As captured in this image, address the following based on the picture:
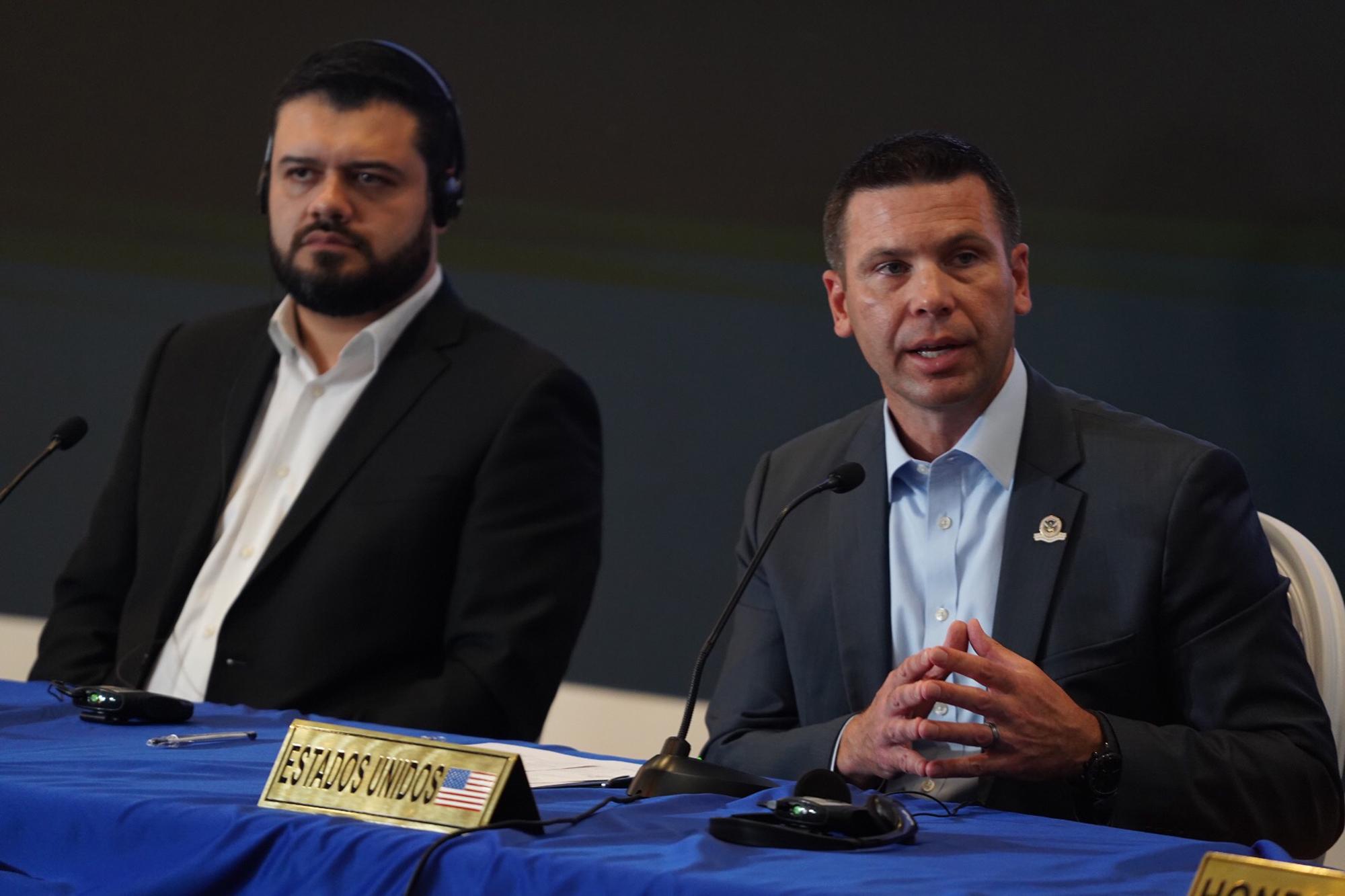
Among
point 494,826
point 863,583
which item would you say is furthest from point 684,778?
point 863,583

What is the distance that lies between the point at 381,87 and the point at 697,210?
0.92 metres

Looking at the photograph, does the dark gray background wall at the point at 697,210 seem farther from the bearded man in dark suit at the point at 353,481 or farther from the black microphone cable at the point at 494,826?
the black microphone cable at the point at 494,826

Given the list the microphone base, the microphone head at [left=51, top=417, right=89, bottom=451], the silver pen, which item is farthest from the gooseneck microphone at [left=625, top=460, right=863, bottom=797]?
the microphone head at [left=51, top=417, right=89, bottom=451]

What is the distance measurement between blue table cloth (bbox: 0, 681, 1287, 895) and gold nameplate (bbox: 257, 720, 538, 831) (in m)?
0.03

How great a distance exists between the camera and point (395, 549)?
8.16 feet

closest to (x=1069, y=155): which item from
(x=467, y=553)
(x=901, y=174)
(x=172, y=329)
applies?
(x=901, y=174)

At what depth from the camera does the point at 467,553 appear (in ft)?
8.18

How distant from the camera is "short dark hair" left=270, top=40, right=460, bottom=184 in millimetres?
2758

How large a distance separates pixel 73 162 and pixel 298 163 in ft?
5.42

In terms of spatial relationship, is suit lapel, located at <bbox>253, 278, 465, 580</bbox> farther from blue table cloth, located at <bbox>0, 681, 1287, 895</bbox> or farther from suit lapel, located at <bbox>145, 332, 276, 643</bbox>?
blue table cloth, located at <bbox>0, 681, 1287, 895</bbox>

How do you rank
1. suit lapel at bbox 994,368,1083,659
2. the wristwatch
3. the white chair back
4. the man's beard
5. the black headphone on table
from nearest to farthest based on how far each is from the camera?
the black headphone on table, the wristwatch, suit lapel at bbox 994,368,1083,659, the white chair back, the man's beard

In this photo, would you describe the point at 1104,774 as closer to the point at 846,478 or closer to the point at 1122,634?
the point at 1122,634

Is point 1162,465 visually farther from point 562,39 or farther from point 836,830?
point 562,39


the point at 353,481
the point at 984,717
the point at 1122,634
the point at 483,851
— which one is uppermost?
the point at 353,481
